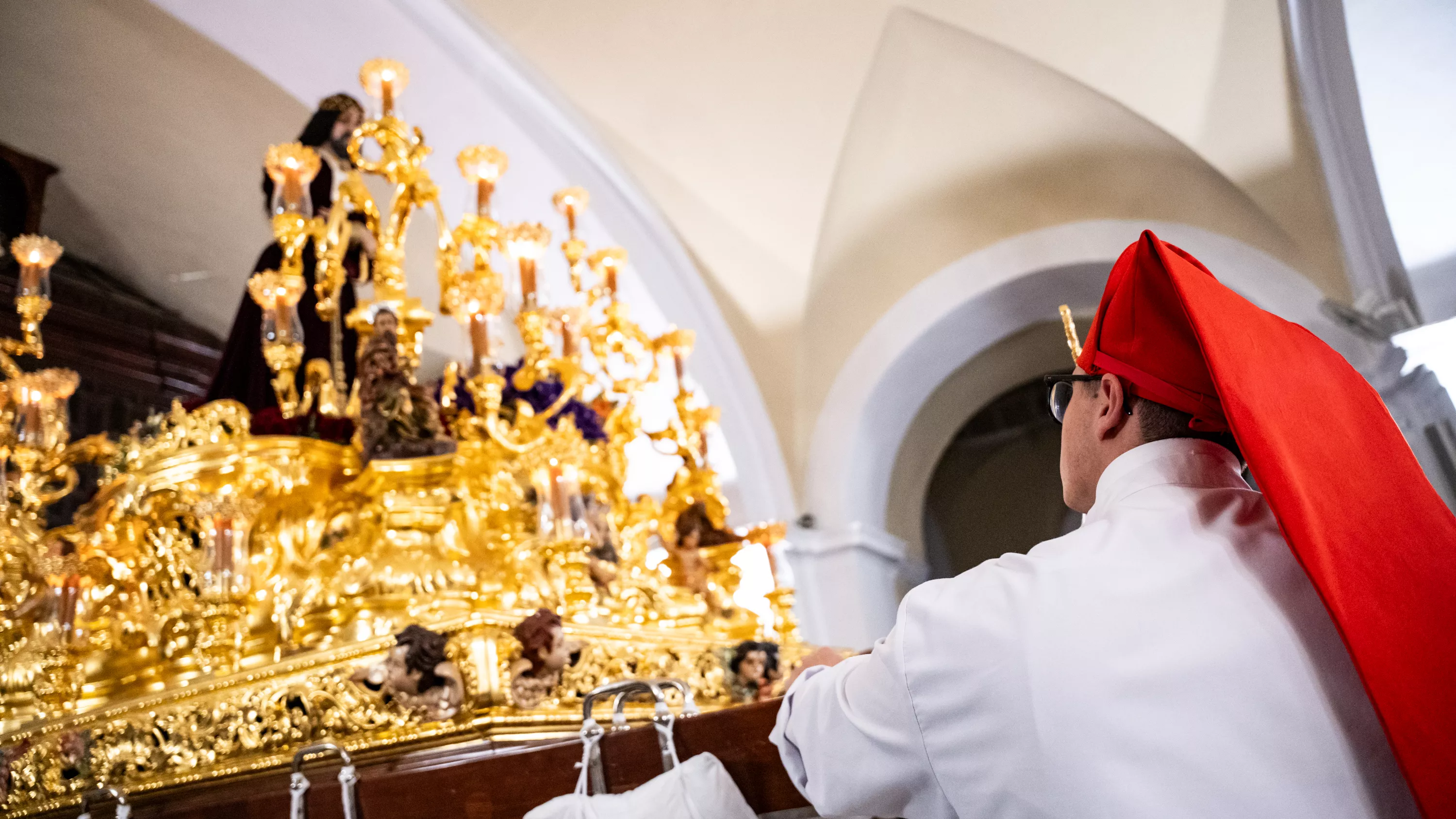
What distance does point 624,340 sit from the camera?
3.47 metres

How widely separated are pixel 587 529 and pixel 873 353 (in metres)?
4.40

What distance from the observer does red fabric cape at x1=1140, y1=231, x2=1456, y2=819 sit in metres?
1.11

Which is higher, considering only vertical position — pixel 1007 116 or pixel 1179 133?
pixel 1007 116

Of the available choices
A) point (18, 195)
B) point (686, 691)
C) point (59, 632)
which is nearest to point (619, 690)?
point (686, 691)

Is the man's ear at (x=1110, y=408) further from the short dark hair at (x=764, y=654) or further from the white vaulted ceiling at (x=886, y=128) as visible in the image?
the white vaulted ceiling at (x=886, y=128)

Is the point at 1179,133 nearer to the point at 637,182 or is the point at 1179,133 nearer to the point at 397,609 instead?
the point at 637,182

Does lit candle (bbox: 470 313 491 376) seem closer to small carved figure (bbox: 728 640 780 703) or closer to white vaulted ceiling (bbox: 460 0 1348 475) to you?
small carved figure (bbox: 728 640 780 703)

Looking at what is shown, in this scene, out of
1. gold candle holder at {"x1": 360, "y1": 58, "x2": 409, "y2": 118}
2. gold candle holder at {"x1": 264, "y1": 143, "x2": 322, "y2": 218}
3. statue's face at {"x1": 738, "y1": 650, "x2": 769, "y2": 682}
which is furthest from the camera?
gold candle holder at {"x1": 360, "y1": 58, "x2": 409, "y2": 118}

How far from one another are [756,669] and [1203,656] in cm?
168

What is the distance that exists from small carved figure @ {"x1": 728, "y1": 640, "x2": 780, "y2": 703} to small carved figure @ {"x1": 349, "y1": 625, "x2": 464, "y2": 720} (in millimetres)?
805

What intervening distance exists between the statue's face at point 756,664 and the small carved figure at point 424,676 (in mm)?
804

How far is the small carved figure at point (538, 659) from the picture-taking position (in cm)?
227

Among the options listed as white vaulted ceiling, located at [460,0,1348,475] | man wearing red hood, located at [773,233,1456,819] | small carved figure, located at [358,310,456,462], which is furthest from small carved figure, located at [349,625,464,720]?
white vaulted ceiling, located at [460,0,1348,475]

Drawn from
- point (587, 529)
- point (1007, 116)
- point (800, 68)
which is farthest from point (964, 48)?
point (587, 529)
